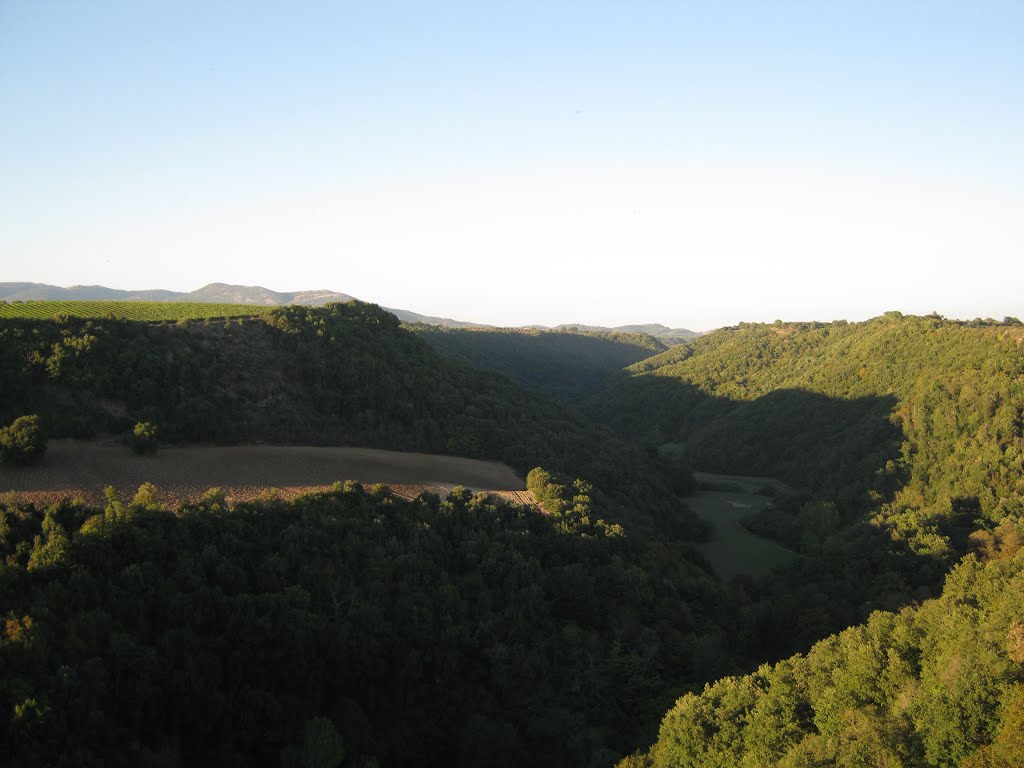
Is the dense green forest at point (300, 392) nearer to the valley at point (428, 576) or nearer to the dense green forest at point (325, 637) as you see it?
the valley at point (428, 576)

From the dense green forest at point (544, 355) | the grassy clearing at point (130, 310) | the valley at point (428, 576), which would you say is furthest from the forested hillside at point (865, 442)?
the grassy clearing at point (130, 310)

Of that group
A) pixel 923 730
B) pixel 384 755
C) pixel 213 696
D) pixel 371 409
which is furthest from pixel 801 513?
pixel 213 696

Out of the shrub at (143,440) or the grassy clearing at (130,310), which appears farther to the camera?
the grassy clearing at (130,310)

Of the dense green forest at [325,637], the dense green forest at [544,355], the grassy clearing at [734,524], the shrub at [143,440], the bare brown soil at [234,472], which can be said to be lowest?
the grassy clearing at [734,524]

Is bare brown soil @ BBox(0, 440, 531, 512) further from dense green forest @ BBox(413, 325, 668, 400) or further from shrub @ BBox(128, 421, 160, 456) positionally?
dense green forest @ BBox(413, 325, 668, 400)

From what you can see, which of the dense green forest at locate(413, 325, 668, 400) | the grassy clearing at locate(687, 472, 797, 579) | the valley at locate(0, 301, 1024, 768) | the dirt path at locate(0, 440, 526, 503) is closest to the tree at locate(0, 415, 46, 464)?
the valley at locate(0, 301, 1024, 768)

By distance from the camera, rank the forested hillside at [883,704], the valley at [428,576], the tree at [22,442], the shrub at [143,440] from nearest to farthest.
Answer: the forested hillside at [883,704]
the valley at [428,576]
the tree at [22,442]
the shrub at [143,440]

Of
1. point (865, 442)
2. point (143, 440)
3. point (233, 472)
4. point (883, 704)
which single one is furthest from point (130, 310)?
point (865, 442)

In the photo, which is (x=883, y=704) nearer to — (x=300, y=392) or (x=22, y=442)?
(x=22, y=442)
